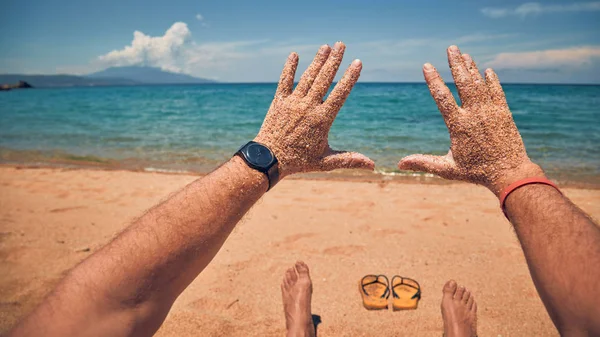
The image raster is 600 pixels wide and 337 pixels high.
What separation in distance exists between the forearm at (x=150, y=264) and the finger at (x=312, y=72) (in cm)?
53

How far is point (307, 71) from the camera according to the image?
1.79 metres

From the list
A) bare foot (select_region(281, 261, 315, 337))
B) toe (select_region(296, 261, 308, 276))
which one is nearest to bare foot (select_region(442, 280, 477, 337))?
bare foot (select_region(281, 261, 315, 337))

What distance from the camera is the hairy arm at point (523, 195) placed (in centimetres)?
122

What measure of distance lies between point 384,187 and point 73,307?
195 inches

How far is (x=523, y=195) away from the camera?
1553mm

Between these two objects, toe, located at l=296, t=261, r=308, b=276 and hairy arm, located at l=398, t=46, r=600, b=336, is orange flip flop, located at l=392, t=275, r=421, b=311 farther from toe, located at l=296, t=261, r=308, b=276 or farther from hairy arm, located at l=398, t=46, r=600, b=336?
hairy arm, located at l=398, t=46, r=600, b=336

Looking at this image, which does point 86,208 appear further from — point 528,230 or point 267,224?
point 528,230

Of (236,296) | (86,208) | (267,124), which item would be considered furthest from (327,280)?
(86,208)

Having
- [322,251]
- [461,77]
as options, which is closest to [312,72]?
[461,77]

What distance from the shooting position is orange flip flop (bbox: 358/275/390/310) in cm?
287

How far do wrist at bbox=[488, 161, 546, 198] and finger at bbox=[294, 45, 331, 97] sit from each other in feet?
3.24

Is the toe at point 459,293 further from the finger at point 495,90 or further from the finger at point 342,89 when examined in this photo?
the finger at point 342,89

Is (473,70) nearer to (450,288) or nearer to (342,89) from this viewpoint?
(342,89)

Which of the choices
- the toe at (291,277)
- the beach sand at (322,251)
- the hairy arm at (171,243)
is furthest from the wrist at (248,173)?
the toe at (291,277)
